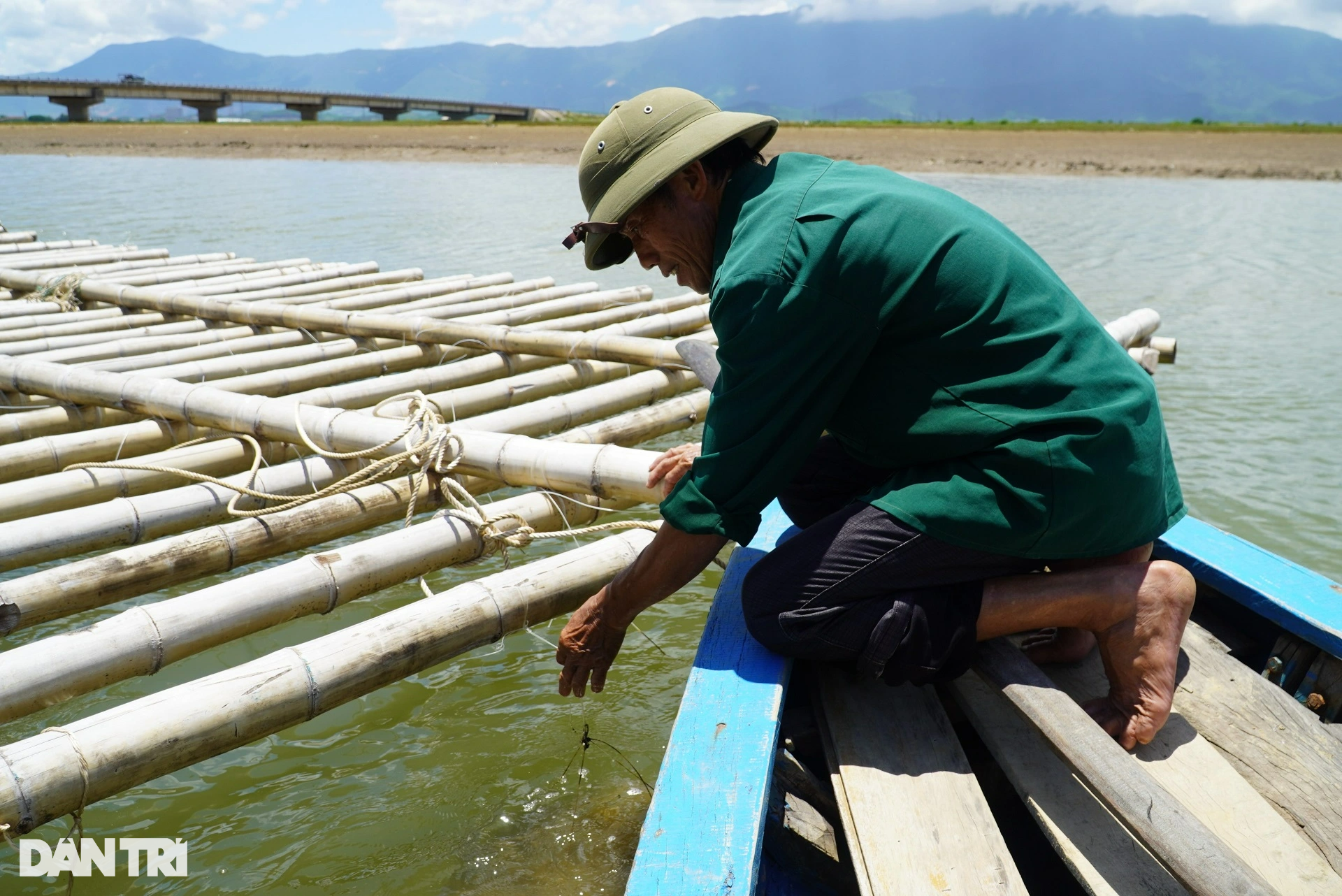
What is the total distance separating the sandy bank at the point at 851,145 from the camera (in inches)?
901

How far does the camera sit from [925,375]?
175 cm

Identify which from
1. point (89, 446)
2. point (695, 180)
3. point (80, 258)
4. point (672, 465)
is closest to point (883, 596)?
point (672, 465)

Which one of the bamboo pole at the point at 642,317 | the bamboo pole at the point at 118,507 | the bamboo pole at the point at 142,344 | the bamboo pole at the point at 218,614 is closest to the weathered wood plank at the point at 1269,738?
→ the bamboo pole at the point at 118,507

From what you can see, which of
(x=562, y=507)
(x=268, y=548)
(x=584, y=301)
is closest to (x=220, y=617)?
(x=268, y=548)

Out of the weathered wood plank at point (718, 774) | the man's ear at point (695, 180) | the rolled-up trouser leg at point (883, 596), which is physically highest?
the man's ear at point (695, 180)

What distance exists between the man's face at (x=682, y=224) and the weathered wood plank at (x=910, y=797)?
0.93 m

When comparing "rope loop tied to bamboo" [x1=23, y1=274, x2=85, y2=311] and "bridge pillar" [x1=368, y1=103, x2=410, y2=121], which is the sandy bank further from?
"bridge pillar" [x1=368, y1=103, x2=410, y2=121]

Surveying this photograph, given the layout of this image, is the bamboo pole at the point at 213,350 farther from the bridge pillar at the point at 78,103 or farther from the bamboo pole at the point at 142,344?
the bridge pillar at the point at 78,103

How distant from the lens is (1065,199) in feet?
58.6

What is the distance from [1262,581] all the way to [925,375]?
3.76ft

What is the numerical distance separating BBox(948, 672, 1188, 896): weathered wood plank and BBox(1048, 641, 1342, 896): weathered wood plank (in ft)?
0.39

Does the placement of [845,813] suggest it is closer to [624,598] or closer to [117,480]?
[624,598]

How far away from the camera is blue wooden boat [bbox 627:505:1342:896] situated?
4.74 ft

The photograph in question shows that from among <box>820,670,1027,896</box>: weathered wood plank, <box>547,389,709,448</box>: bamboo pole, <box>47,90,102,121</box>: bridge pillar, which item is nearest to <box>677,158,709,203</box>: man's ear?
<box>820,670,1027,896</box>: weathered wood plank
